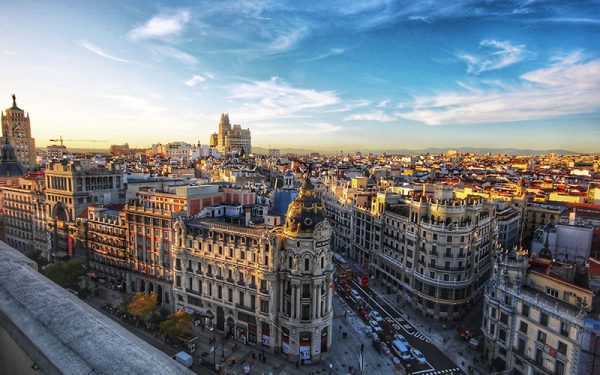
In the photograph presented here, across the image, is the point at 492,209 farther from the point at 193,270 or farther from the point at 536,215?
the point at 193,270

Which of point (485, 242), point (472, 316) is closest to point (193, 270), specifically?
point (472, 316)

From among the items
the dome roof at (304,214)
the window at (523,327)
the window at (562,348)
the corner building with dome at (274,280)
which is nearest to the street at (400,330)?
the window at (523,327)

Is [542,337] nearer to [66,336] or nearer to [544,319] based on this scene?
[544,319]

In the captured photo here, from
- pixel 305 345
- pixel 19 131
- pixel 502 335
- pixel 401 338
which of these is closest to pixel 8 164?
pixel 19 131

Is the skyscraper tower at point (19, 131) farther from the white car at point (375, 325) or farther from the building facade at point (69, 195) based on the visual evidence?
the white car at point (375, 325)

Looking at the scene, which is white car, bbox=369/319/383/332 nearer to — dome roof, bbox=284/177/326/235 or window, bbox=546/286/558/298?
dome roof, bbox=284/177/326/235

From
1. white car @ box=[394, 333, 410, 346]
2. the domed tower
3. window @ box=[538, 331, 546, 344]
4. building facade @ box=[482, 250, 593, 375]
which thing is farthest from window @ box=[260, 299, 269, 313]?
window @ box=[538, 331, 546, 344]
